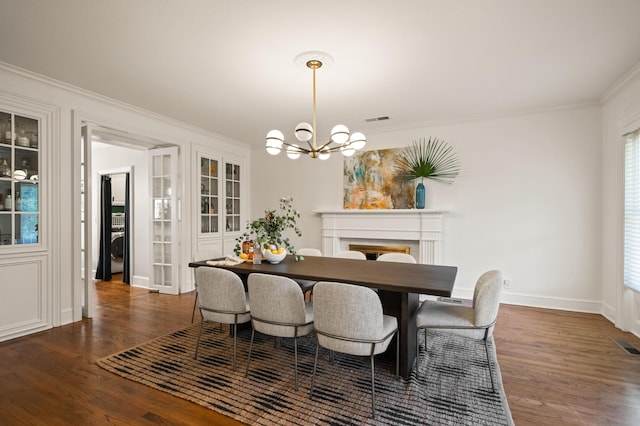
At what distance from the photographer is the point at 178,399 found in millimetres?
2137

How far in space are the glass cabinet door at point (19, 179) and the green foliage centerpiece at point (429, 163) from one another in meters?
4.59

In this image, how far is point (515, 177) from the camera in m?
4.39

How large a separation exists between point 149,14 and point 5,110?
209cm

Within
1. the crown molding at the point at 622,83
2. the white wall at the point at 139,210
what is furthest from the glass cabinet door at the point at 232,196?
the crown molding at the point at 622,83

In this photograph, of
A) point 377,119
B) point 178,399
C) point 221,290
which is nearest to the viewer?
point 178,399

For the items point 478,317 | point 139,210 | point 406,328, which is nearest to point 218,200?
point 139,210

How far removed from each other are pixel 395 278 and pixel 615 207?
3.01 m

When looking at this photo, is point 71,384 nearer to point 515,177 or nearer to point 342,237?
point 342,237

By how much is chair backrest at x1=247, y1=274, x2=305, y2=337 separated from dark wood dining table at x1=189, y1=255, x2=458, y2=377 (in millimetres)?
292

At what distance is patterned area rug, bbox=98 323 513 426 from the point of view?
1.98 meters

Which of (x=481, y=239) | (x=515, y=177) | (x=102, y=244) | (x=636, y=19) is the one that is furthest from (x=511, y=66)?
(x=102, y=244)

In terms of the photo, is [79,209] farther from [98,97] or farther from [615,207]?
[615,207]

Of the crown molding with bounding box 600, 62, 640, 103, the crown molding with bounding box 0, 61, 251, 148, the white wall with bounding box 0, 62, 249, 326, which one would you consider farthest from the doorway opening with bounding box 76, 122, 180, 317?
the crown molding with bounding box 600, 62, 640, 103

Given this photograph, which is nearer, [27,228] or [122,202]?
[27,228]
